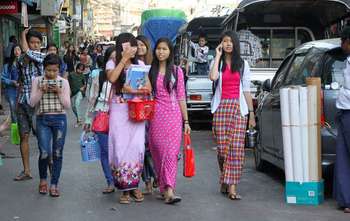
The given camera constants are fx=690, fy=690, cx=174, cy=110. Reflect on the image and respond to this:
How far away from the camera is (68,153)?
11.4m

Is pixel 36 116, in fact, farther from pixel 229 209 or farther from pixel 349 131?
pixel 349 131

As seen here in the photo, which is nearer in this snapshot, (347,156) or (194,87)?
(347,156)

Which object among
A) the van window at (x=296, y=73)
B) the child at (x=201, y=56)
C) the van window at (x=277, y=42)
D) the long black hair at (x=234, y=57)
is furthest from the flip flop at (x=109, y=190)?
the child at (x=201, y=56)

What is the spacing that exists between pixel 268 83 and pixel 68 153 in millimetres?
3961

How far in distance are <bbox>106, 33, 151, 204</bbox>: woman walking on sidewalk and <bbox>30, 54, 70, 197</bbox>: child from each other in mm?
711

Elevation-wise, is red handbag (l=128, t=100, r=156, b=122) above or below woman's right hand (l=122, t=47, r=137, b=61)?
below

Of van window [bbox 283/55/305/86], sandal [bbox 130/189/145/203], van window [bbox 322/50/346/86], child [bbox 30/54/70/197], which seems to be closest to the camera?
van window [bbox 322/50/346/86]

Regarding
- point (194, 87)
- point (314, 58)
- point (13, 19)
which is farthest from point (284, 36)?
point (13, 19)

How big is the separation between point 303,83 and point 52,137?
9.63ft

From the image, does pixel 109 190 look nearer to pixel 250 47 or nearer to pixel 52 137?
Answer: pixel 52 137

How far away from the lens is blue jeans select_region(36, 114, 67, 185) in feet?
25.3

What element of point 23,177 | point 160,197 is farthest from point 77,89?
point 160,197

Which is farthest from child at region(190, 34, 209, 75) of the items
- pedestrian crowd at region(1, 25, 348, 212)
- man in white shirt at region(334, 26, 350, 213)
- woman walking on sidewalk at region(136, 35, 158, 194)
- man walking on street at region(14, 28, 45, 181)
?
man in white shirt at region(334, 26, 350, 213)

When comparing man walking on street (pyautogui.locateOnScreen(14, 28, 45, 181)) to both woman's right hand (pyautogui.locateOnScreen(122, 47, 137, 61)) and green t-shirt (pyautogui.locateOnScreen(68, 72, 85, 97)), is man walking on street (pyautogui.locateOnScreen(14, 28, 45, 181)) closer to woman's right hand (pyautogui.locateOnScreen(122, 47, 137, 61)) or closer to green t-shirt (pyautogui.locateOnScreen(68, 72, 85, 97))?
woman's right hand (pyautogui.locateOnScreen(122, 47, 137, 61))
